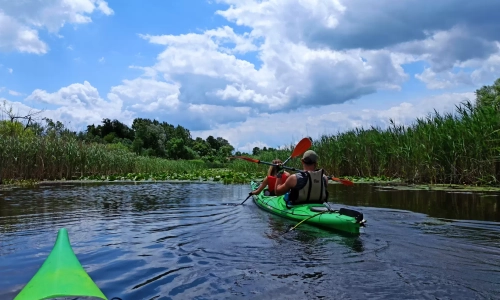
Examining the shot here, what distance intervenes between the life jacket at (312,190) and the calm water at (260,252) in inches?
18.1

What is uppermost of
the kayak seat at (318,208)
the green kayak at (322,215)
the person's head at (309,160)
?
the person's head at (309,160)

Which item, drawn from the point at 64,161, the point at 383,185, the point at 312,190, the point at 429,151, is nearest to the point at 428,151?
the point at 429,151

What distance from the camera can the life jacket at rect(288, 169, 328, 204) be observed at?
6324mm

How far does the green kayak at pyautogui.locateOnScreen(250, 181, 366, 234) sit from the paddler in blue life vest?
167 mm

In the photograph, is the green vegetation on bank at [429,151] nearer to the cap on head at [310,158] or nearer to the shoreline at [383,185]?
the shoreline at [383,185]

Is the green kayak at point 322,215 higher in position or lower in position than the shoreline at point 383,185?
lower

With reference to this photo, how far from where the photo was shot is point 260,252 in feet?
15.2

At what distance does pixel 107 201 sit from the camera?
31.3ft

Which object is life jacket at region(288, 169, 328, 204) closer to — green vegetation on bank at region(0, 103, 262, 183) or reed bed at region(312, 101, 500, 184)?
reed bed at region(312, 101, 500, 184)

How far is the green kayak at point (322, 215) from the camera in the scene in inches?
211

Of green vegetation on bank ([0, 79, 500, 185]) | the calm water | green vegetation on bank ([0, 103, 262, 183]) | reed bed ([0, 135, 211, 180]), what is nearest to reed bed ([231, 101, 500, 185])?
green vegetation on bank ([0, 79, 500, 185])

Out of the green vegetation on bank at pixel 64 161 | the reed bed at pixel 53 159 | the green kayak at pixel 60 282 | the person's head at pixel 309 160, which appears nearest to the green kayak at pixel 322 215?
the person's head at pixel 309 160

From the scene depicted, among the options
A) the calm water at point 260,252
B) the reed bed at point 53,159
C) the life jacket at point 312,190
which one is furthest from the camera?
the reed bed at point 53,159

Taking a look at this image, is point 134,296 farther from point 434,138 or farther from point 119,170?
point 119,170
